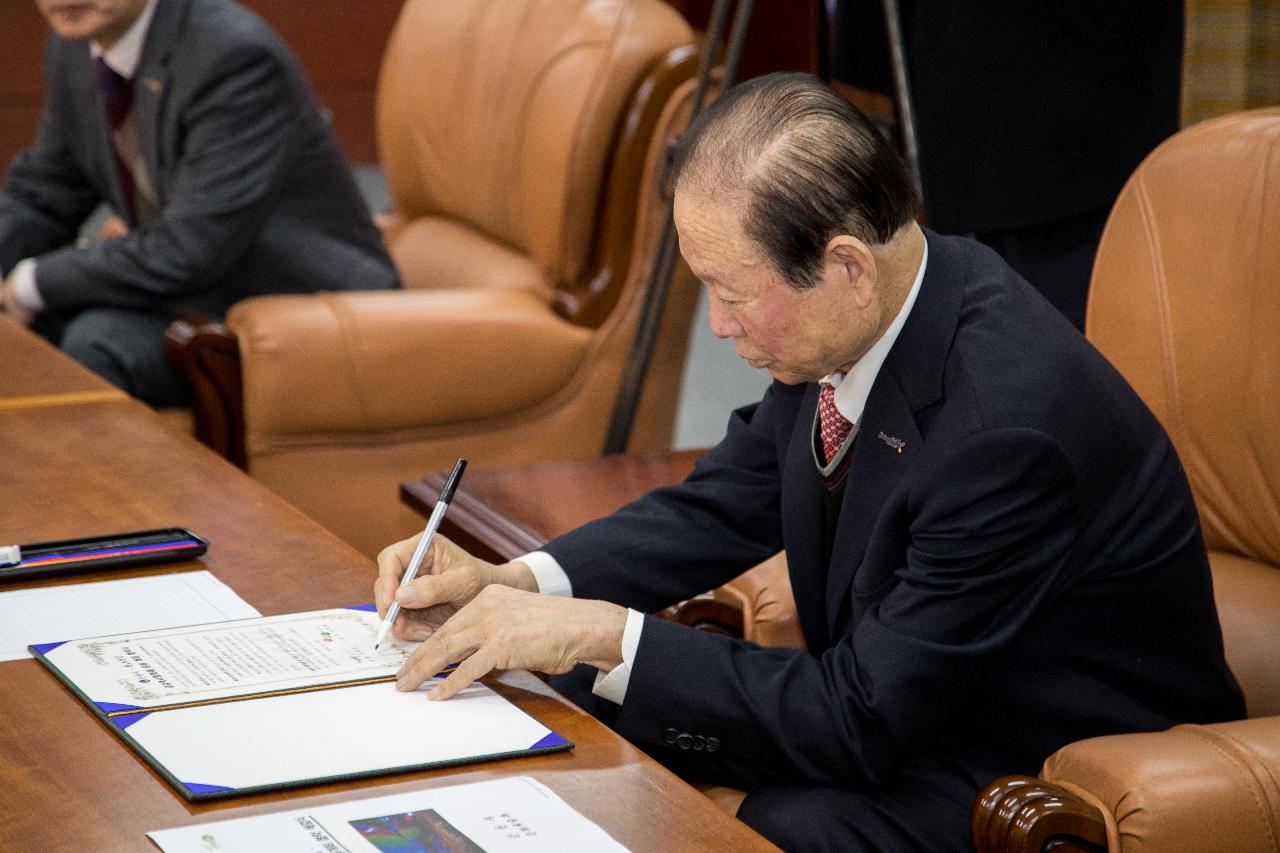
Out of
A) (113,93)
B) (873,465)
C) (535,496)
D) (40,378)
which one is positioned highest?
(113,93)

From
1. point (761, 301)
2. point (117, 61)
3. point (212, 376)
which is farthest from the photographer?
point (117, 61)

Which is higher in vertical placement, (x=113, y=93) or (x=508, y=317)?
(x=113, y=93)

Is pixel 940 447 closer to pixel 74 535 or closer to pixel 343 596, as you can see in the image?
pixel 343 596

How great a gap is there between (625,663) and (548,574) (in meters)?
0.31

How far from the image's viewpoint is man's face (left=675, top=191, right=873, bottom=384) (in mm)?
1491

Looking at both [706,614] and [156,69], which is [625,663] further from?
[156,69]

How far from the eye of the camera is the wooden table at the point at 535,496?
238 centimetres

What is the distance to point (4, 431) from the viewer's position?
2.15m

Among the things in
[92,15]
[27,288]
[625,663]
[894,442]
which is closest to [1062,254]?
[894,442]

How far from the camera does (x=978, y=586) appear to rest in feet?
4.82

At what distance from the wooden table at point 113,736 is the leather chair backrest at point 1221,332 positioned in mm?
864

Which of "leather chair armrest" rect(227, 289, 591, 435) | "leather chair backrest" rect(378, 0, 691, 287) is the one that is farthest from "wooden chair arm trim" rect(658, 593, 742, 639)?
"leather chair backrest" rect(378, 0, 691, 287)

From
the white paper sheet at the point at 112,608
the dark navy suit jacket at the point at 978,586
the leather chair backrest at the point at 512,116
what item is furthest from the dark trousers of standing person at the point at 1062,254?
the white paper sheet at the point at 112,608

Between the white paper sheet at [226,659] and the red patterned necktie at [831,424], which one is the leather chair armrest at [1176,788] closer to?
the red patterned necktie at [831,424]
